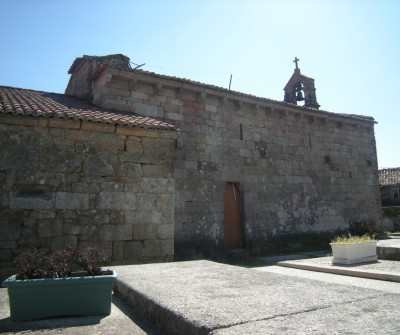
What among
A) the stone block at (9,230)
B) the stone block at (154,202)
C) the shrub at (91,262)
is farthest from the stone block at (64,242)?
the shrub at (91,262)

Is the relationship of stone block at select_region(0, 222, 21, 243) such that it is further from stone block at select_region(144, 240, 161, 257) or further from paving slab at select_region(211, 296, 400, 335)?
paving slab at select_region(211, 296, 400, 335)

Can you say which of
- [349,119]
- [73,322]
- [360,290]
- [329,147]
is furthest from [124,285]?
[349,119]

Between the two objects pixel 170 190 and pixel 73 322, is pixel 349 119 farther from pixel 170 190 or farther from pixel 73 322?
pixel 73 322

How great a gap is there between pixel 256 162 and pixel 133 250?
18.0 feet

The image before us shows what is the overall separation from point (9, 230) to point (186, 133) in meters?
5.09

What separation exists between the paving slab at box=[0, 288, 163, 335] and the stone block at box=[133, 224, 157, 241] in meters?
3.16

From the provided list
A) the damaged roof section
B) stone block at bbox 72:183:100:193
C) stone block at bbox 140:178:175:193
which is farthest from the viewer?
the damaged roof section

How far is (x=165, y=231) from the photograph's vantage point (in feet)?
21.5

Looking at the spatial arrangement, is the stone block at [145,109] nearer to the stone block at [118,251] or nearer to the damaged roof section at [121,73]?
the damaged roof section at [121,73]

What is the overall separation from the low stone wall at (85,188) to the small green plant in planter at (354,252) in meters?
3.52

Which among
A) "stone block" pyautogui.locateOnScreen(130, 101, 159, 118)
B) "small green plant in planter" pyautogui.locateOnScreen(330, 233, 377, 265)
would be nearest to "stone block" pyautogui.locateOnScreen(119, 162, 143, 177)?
"stone block" pyautogui.locateOnScreen(130, 101, 159, 118)

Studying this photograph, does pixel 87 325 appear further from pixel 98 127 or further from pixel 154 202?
pixel 98 127

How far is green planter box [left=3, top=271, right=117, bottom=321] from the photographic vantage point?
9.30 feet

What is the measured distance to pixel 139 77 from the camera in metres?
8.48
